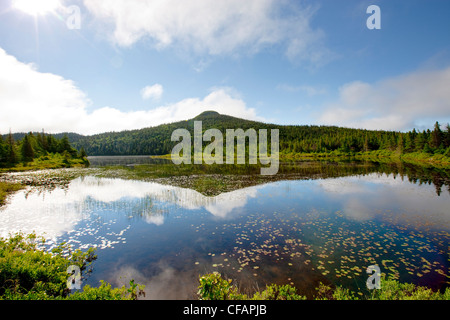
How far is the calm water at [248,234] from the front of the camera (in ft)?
30.7

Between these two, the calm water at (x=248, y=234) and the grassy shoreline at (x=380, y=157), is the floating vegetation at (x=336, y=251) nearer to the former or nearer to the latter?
the calm water at (x=248, y=234)

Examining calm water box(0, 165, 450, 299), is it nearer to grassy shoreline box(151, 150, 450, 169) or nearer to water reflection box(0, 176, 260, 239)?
water reflection box(0, 176, 260, 239)

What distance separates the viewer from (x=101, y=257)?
11180 mm

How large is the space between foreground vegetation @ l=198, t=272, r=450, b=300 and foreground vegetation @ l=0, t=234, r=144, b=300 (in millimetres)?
2827

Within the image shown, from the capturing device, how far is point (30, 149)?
214 ft

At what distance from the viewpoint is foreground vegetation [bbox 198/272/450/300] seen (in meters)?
7.03

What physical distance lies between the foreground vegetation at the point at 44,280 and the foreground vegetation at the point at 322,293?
283 cm

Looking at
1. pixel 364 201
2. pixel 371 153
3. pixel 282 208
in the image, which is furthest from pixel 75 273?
pixel 371 153

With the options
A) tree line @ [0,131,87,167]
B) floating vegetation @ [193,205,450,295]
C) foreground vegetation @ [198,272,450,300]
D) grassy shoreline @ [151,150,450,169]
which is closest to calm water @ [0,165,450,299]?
floating vegetation @ [193,205,450,295]

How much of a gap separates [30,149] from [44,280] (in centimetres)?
7943

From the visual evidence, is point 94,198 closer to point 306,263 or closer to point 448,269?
point 306,263

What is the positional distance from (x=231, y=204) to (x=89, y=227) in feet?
40.6

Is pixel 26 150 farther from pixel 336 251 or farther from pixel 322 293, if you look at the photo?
pixel 322 293

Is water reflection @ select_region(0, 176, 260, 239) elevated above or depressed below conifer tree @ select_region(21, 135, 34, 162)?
below
